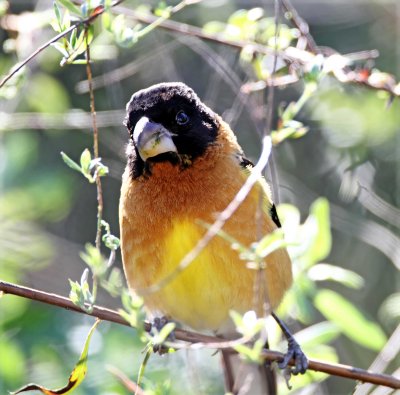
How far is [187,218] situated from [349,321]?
0.81 m

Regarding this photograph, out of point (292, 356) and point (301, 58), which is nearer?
point (292, 356)

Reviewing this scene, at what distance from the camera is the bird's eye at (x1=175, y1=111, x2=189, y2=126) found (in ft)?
12.4

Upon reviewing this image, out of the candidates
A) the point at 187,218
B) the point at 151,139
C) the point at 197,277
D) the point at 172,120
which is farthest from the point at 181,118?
the point at 197,277

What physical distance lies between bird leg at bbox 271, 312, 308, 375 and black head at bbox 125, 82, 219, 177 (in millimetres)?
803

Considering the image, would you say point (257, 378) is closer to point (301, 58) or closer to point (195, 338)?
point (195, 338)

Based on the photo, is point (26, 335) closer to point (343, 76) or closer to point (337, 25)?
point (343, 76)

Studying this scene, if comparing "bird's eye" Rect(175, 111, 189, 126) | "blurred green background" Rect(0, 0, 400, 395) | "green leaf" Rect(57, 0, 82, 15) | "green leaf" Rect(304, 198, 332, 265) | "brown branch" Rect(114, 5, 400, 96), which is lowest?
"blurred green background" Rect(0, 0, 400, 395)

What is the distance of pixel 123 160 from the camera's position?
18.8ft

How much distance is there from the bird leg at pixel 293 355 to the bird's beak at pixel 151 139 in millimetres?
871

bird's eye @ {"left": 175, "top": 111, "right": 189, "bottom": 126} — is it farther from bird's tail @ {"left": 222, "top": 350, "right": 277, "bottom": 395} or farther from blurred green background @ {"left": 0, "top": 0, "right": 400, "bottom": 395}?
bird's tail @ {"left": 222, "top": 350, "right": 277, "bottom": 395}

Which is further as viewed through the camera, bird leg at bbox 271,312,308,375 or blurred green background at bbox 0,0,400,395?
blurred green background at bbox 0,0,400,395

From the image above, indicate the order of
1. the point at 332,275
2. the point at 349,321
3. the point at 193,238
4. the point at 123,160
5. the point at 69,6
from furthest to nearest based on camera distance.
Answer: the point at 123,160 < the point at 349,321 < the point at 332,275 < the point at 193,238 < the point at 69,6

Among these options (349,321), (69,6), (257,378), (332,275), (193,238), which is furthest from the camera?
(257,378)

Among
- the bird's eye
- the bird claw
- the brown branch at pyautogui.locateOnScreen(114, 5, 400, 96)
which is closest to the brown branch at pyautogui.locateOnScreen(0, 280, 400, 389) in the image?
the bird claw
